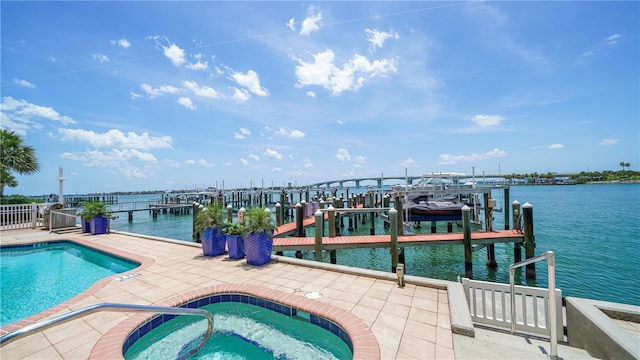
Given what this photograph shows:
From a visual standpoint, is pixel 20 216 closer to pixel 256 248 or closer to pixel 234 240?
pixel 234 240

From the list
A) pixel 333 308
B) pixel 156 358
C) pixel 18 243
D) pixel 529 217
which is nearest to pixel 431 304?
pixel 333 308

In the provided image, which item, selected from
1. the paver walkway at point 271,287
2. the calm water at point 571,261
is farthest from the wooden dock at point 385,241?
the paver walkway at point 271,287

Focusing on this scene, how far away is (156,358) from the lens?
3064mm

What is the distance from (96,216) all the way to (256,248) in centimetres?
834

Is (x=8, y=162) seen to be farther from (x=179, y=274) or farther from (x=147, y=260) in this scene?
(x=179, y=274)

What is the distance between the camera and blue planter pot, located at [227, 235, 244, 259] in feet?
20.9

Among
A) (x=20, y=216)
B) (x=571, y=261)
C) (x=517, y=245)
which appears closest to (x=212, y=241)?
(x=517, y=245)

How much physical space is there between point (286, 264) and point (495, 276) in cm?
758

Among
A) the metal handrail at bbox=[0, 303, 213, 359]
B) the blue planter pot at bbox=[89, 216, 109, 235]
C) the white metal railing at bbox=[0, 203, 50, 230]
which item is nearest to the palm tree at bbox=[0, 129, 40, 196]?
the white metal railing at bbox=[0, 203, 50, 230]

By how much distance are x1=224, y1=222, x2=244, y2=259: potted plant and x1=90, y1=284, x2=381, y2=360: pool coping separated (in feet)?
5.71

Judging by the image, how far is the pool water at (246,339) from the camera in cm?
316

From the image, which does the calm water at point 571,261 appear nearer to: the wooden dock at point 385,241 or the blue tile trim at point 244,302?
the wooden dock at point 385,241

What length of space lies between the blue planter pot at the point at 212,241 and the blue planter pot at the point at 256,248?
46.5 inches

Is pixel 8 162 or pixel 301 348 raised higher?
pixel 8 162
